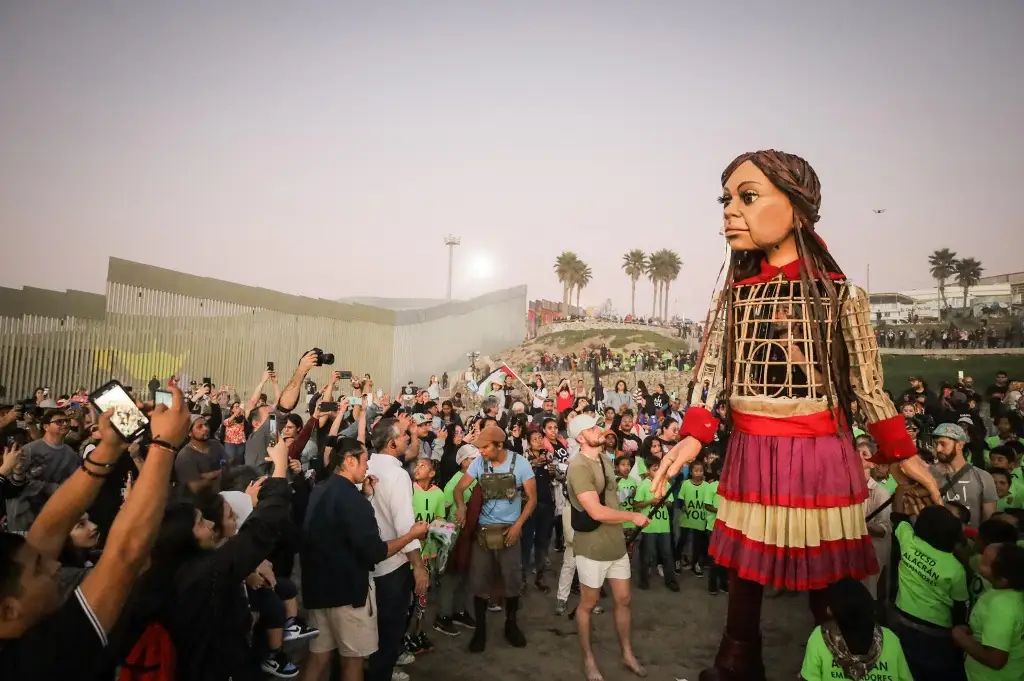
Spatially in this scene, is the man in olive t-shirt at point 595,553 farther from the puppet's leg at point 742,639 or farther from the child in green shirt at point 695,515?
the child in green shirt at point 695,515

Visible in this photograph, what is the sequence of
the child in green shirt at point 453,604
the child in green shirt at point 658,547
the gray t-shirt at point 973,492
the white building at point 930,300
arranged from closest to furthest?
the gray t-shirt at point 973,492, the child in green shirt at point 453,604, the child in green shirt at point 658,547, the white building at point 930,300

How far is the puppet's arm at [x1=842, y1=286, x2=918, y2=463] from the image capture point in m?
2.88

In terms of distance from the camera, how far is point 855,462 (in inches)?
115

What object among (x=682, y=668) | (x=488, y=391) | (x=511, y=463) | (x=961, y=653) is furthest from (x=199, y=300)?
(x=961, y=653)

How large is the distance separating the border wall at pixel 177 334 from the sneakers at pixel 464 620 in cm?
1700

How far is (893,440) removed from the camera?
2.88 metres

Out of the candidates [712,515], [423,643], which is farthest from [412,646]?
[712,515]

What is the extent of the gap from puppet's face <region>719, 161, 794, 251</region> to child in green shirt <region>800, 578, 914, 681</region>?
157 cm

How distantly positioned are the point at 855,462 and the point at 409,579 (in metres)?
3.54

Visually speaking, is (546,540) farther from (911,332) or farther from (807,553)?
(911,332)

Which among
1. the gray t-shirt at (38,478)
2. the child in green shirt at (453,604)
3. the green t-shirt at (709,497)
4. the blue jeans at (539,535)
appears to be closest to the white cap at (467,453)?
the child in green shirt at (453,604)

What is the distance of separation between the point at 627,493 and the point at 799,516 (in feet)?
14.3

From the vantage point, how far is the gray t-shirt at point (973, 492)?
5570 millimetres

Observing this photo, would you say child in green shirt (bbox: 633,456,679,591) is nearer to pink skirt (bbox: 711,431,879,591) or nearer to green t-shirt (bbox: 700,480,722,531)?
green t-shirt (bbox: 700,480,722,531)
